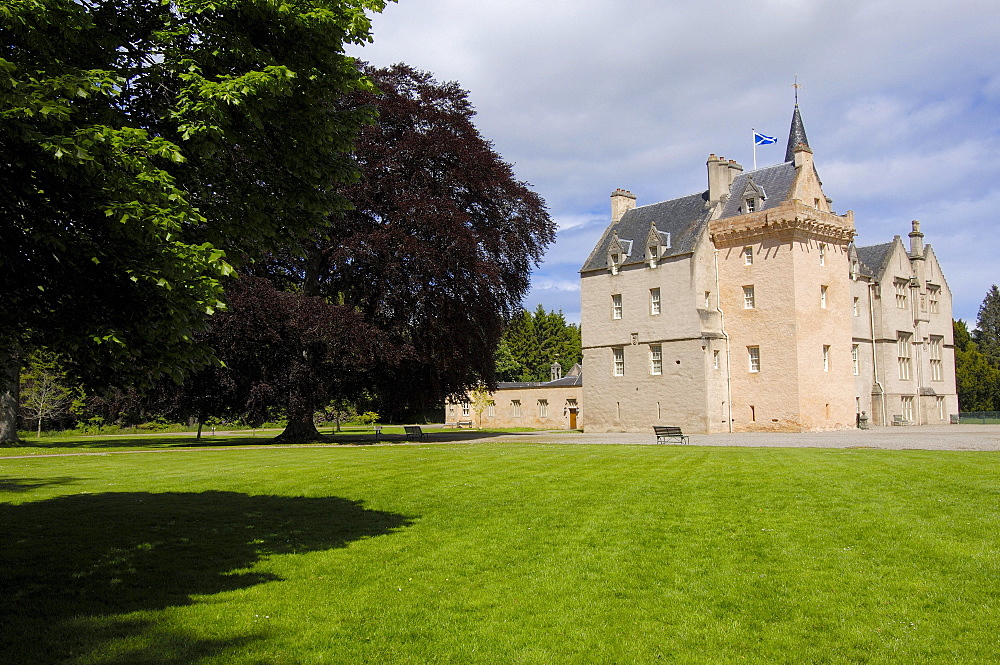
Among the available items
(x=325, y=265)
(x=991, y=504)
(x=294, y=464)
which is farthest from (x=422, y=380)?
(x=991, y=504)

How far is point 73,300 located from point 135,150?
164cm

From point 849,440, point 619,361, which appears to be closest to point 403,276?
point 849,440

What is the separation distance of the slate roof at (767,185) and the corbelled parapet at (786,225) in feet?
3.50

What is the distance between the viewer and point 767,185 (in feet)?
162

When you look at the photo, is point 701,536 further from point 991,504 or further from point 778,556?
point 991,504

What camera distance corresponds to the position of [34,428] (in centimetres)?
6294

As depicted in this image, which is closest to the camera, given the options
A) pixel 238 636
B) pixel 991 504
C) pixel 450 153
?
pixel 238 636

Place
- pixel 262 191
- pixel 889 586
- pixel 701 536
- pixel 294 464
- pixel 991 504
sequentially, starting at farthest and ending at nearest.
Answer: pixel 294 464
pixel 991 504
pixel 701 536
pixel 262 191
pixel 889 586

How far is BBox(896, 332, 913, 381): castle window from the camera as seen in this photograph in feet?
195

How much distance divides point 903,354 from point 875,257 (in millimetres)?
8118

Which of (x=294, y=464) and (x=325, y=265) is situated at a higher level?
(x=325, y=265)

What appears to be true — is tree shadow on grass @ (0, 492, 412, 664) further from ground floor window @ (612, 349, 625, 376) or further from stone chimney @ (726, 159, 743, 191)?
stone chimney @ (726, 159, 743, 191)

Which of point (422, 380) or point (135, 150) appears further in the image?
point (422, 380)

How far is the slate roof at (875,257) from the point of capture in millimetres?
60031
